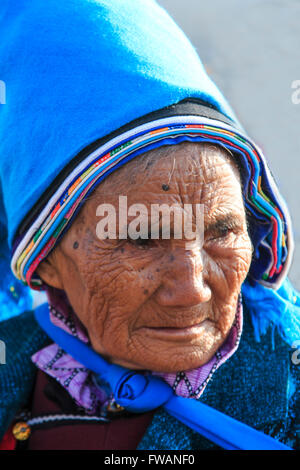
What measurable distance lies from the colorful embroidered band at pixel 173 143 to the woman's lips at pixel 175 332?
432 mm

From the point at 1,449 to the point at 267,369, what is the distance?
43.4 inches

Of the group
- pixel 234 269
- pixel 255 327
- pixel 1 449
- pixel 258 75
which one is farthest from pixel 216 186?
pixel 258 75

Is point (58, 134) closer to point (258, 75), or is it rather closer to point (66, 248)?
point (66, 248)

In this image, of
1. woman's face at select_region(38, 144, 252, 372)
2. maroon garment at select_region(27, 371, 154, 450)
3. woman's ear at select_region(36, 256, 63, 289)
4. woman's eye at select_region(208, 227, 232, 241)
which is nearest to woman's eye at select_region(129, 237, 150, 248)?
woman's face at select_region(38, 144, 252, 372)

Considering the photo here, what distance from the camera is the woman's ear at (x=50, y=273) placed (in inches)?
80.8

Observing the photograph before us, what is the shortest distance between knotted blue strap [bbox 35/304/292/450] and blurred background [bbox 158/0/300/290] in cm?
190

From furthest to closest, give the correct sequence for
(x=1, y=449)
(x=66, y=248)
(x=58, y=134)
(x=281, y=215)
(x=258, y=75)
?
(x=258, y=75) → (x=1, y=449) → (x=281, y=215) → (x=66, y=248) → (x=58, y=134)

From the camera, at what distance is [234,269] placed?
186cm

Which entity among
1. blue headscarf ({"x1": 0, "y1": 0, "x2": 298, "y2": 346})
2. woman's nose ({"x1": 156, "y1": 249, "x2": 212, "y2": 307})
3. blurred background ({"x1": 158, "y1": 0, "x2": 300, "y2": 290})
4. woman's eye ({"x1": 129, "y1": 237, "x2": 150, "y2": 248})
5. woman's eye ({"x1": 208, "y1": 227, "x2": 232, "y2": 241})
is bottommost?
woman's nose ({"x1": 156, "y1": 249, "x2": 212, "y2": 307})

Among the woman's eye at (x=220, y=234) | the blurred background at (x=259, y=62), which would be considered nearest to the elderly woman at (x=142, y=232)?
the woman's eye at (x=220, y=234)

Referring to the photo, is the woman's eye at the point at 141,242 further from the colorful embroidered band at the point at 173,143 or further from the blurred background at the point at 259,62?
the blurred background at the point at 259,62

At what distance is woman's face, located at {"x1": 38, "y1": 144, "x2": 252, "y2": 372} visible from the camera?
1729 millimetres

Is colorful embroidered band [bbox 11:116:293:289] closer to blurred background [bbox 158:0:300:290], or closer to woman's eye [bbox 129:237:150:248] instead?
woman's eye [bbox 129:237:150:248]

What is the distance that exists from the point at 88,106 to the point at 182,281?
2.05 ft
